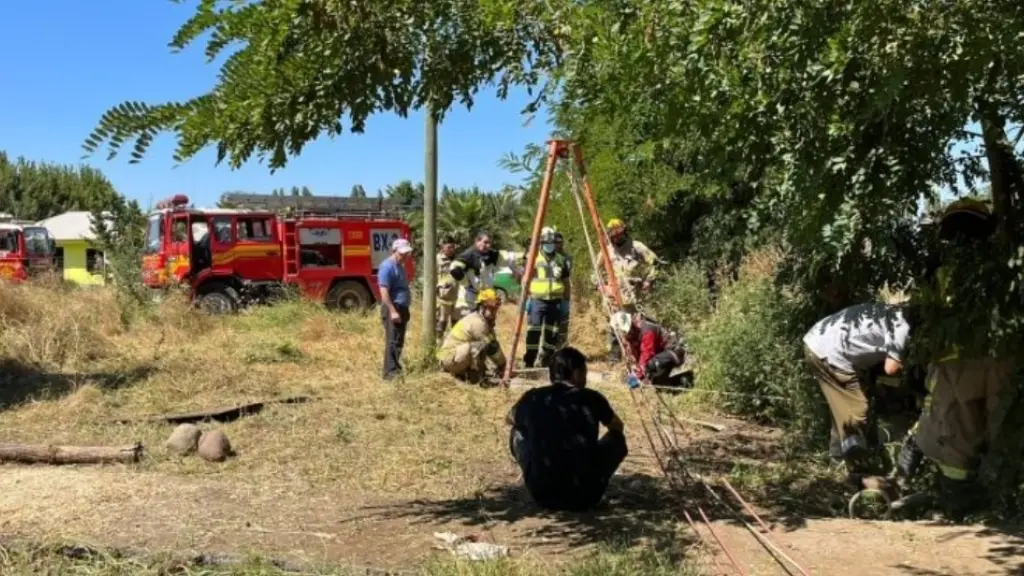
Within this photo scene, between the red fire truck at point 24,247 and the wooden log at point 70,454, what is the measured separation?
19869 millimetres

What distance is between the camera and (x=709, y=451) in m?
7.09

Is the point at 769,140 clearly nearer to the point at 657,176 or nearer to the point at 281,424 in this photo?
the point at 281,424

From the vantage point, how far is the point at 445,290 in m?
11.4

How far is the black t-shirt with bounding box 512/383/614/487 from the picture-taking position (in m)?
5.19

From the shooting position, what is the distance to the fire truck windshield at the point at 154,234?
1842 cm

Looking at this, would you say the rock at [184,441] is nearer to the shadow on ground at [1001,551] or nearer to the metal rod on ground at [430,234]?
the metal rod on ground at [430,234]

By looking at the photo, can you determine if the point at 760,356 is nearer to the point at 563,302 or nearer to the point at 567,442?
the point at 567,442

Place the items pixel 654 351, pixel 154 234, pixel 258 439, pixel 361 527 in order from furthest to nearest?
pixel 154 234
pixel 654 351
pixel 258 439
pixel 361 527

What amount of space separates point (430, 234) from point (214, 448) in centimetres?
452

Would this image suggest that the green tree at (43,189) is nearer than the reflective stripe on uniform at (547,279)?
No

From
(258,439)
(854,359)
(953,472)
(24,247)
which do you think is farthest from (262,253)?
(953,472)

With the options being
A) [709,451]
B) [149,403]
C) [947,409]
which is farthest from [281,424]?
[947,409]

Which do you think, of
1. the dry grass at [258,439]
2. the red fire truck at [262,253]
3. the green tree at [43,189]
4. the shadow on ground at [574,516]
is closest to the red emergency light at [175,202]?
the red fire truck at [262,253]

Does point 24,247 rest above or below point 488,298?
above
